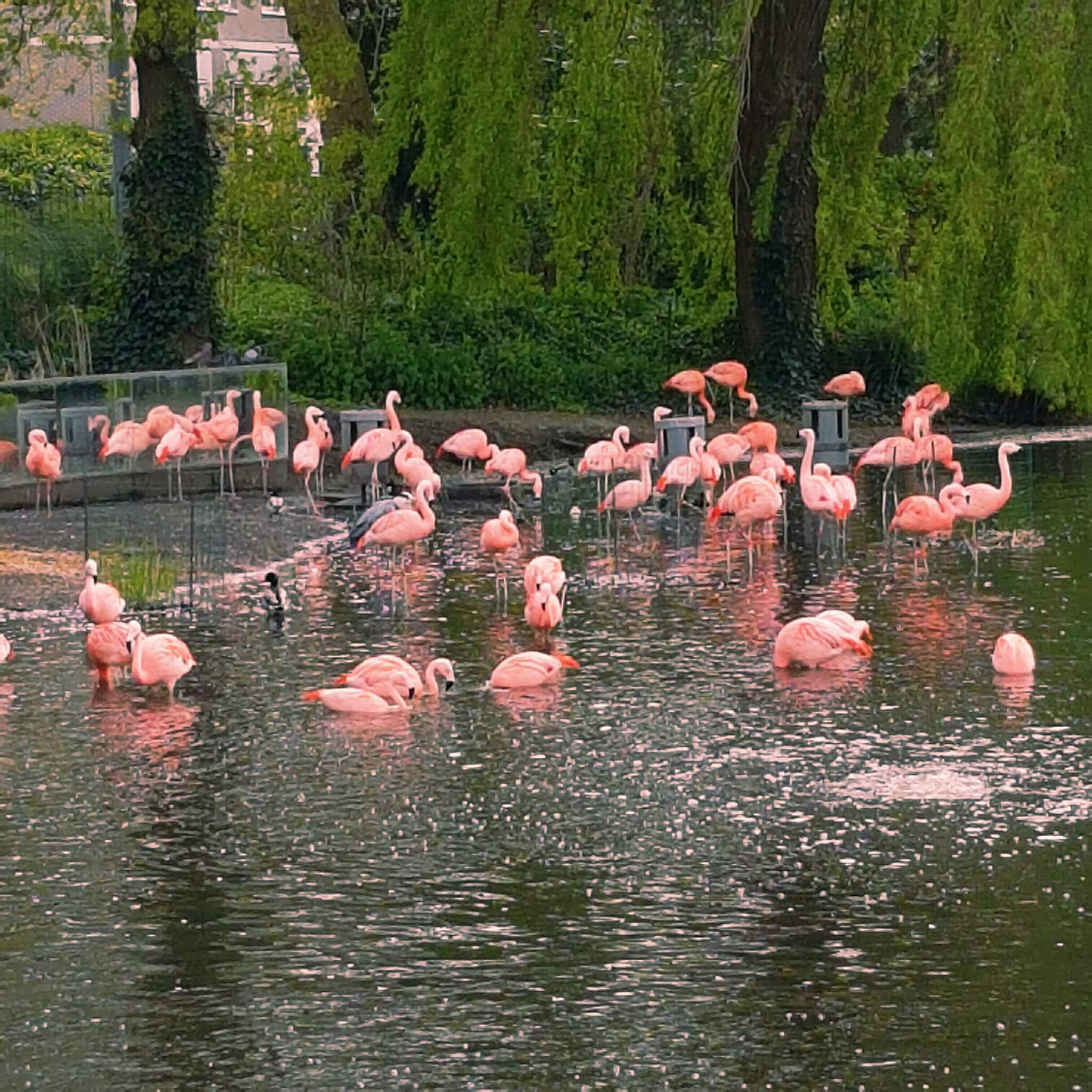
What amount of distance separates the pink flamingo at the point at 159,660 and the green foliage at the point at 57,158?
25.8m

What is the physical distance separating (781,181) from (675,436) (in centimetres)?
497

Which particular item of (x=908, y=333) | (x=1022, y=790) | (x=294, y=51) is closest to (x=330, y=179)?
(x=908, y=333)

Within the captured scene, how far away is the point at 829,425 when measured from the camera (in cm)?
2245

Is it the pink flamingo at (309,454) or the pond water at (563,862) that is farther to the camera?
the pink flamingo at (309,454)

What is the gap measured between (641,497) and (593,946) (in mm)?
9700

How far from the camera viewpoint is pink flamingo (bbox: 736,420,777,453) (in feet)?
65.5

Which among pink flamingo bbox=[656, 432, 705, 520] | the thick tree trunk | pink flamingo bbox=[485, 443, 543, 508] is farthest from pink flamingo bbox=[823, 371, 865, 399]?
pink flamingo bbox=[656, 432, 705, 520]

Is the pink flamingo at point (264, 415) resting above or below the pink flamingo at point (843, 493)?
above

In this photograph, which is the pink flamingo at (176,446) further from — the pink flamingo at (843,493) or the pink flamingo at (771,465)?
the pink flamingo at (843,493)

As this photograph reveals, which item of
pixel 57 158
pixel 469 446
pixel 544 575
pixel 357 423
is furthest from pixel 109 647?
pixel 57 158

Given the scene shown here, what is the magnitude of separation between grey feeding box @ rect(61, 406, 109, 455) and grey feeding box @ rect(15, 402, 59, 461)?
13 cm

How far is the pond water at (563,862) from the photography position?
7055 mm

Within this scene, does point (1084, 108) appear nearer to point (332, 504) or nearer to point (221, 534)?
point (332, 504)

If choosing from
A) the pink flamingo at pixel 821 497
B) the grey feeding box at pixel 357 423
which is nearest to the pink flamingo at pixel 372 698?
the pink flamingo at pixel 821 497
